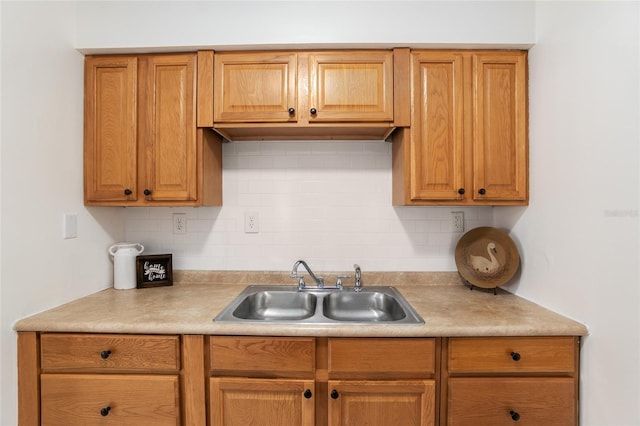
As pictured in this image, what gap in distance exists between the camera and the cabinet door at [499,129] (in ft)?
5.24

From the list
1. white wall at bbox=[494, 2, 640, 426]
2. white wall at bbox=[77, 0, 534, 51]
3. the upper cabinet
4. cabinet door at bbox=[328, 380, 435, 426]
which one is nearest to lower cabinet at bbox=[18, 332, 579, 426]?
cabinet door at bbox=[328, 380, 435, 426]

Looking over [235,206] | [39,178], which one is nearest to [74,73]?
[39,178]

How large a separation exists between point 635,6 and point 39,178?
2.38 metres

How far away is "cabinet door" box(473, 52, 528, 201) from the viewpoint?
1.60 meters

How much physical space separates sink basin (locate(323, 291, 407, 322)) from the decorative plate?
1.59 ft

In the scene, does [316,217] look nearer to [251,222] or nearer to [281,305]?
[251,222]

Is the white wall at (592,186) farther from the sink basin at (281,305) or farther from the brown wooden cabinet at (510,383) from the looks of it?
the sink basin at (281,305)

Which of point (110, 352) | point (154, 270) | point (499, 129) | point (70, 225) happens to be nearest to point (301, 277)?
point (154, 270)

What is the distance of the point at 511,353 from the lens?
4.15ft

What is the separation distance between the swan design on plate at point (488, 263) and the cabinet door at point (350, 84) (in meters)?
0.89

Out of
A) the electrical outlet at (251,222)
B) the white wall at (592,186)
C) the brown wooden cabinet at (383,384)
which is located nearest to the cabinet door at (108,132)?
the electrical outlet at (251,222)

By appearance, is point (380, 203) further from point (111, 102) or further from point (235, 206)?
point (111, 102)

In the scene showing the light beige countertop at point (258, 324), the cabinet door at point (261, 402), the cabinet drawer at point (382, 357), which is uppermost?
the light beige countertop at point (258, 324)

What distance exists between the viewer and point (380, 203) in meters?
1.93
